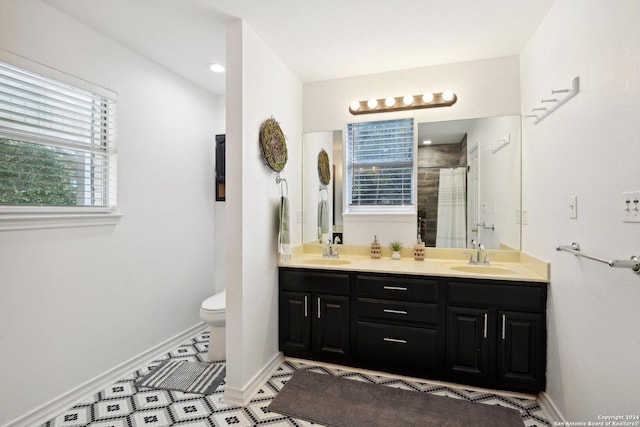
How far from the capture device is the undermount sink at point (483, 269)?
2223mm

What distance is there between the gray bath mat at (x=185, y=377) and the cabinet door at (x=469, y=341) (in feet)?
5.42

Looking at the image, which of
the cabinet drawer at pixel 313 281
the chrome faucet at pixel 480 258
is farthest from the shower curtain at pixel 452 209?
the cabinet drawer at pixel 313 281

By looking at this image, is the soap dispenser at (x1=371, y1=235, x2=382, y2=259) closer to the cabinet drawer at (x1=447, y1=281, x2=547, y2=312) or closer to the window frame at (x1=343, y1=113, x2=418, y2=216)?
the window frame at (x1=343, y1=113, x2=418, y2=216)

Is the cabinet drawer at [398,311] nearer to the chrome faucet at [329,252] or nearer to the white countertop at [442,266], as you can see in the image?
the white countertop at [442,266]

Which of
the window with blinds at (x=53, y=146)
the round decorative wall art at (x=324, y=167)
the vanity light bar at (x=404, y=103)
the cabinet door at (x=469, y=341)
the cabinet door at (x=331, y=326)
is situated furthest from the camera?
the round decorative wall art at (x=324, y=167)

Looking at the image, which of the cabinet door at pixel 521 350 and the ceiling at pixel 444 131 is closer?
the cabinet door at pixel 521 350

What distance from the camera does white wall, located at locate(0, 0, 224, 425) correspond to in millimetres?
1726

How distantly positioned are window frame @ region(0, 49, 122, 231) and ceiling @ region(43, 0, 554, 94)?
1.33 ft

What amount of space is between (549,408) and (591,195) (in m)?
1.32

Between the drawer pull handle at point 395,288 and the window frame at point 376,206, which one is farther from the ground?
the window frame at point 376,206

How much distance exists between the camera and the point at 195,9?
1888mm

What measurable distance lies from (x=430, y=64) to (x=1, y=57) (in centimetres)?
282

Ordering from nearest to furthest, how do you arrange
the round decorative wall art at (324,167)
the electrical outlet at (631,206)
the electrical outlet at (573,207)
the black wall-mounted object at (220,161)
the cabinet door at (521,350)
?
the electrical outlet at (631,206)
the electrical outlet at (573,207)
the cabinet door at (521,350)
the round decorative wall art at (324,167)
the black wall-mounted object at (220,161)

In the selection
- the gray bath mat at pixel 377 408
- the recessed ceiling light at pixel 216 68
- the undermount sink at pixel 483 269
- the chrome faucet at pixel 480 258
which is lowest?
the gray bath mat at pixel 377 408
